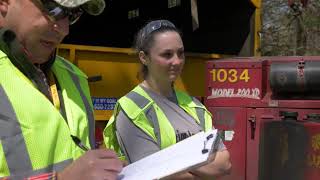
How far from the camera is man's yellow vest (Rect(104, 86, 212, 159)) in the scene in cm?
240

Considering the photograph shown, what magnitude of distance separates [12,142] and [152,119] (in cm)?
112

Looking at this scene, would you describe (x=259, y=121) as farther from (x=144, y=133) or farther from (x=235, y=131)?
(x=144, y=133)

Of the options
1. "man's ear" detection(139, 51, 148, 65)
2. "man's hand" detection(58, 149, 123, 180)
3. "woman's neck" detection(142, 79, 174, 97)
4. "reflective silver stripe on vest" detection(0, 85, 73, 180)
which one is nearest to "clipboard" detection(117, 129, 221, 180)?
"man's hand" detection(58, 149, 123, 180)

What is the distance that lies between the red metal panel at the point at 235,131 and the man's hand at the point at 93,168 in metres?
3.76

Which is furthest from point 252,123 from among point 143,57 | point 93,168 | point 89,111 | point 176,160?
point 93,168

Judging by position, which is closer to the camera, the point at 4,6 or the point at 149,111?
the point at 4,6

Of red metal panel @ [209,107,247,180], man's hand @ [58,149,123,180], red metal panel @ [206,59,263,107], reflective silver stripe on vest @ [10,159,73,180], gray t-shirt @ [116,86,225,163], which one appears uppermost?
man's hand @ [58,149,123,180]

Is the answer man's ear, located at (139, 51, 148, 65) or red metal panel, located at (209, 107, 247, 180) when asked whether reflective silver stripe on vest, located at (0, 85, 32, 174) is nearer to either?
man's ear, located at (139, 51, 148, 65)

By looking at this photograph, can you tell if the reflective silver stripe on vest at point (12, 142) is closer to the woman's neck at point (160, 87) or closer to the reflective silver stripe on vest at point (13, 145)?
the reflective silver stripe on vest at point (13, 145)

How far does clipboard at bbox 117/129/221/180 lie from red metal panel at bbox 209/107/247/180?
3391 mm

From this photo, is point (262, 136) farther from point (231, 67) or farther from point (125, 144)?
point (125, 144)

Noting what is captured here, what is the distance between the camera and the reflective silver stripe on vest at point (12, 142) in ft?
4.43

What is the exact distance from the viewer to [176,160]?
1521mm

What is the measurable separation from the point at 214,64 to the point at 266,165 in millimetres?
1100
